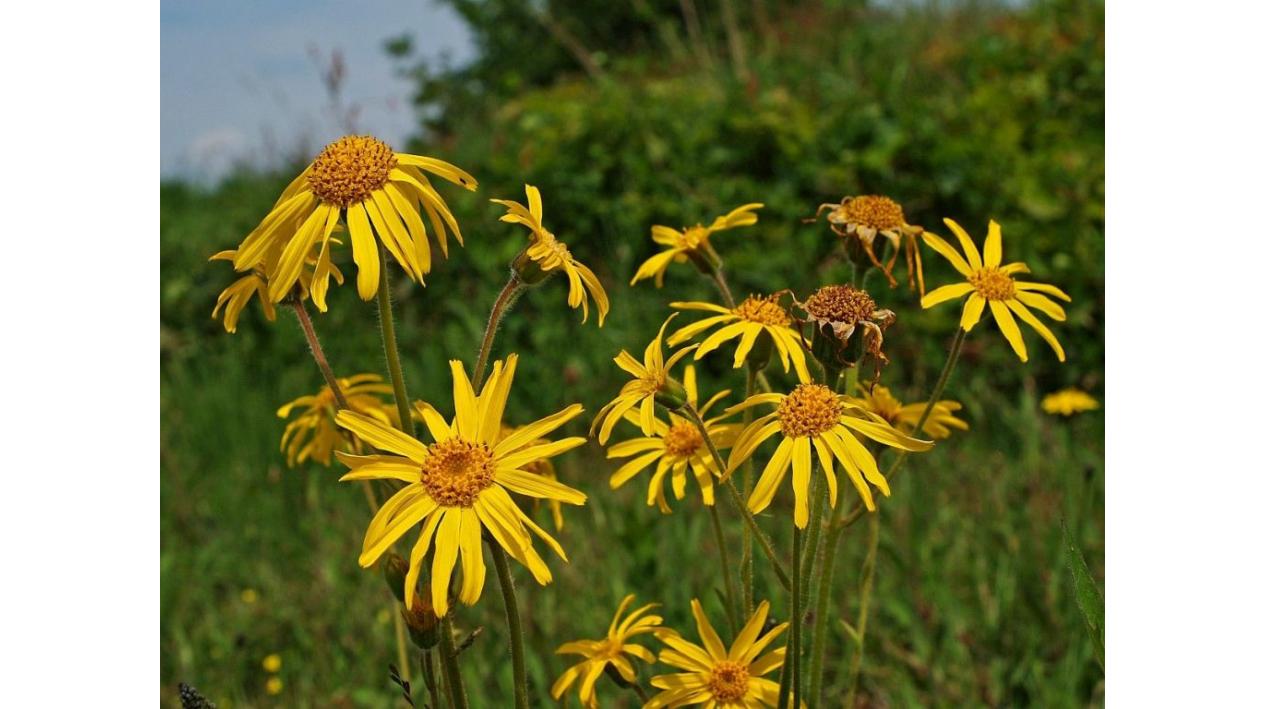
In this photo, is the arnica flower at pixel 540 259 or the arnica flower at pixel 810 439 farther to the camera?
the arnica flower at pixel 540 259

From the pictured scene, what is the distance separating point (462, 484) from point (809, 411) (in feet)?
1.15

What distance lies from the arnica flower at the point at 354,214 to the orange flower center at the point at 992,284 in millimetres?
606

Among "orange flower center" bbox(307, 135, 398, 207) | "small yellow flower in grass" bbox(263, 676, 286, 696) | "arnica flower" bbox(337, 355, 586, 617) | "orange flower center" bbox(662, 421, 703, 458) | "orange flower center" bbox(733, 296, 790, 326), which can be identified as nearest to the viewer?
"arnica flower" bbox(337, 355, 586, 617)

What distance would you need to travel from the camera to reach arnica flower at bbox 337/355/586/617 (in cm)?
100

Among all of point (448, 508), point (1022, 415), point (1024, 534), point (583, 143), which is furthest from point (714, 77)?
point (448, 508)

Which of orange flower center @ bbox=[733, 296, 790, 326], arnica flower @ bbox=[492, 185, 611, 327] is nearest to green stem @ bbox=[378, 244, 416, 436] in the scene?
arnica flower @ bbox=[492, 185, 611, 327]

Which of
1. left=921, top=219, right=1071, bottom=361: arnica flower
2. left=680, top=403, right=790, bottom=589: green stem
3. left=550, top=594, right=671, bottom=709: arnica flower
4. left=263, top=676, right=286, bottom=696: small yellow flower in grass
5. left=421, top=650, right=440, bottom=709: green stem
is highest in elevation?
left=921, top=219, right=1071, bottom=361: arnica flower

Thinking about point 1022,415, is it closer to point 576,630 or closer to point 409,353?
point 576,630

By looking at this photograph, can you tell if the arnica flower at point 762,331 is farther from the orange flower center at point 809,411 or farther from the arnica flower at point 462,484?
the arnica flower at point 462,484

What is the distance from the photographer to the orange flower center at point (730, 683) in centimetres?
123

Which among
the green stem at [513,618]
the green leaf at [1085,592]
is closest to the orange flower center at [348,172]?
the green stem at [513,618]

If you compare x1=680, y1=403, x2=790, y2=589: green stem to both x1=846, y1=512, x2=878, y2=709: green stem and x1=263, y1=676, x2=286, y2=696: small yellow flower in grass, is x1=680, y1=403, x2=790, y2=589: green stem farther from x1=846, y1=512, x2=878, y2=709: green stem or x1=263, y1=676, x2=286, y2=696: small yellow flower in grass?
x1=263, y1=676, x2=286, y2=696: small yellow flower in grass

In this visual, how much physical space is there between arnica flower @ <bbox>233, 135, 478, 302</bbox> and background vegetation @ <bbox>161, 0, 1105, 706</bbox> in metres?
1.05

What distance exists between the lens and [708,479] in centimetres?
127
